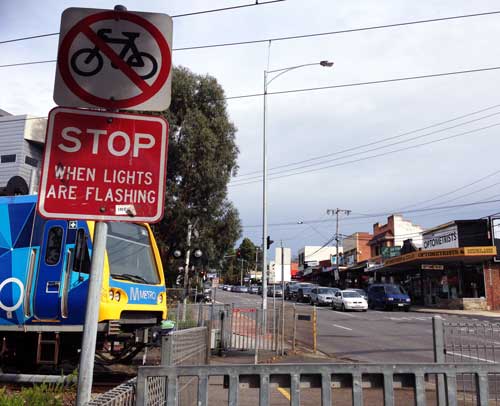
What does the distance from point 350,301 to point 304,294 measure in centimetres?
1121

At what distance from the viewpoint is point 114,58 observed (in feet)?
9.16

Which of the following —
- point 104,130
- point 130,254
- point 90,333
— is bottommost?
point 90,333

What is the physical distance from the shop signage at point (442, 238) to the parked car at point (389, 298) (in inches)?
243

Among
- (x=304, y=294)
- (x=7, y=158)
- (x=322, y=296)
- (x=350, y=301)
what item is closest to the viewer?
(x=7, y=158)

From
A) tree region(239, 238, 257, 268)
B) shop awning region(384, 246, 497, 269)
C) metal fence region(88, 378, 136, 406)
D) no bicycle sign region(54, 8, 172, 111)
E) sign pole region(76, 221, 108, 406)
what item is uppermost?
tree region(239, 238, 257, 268)

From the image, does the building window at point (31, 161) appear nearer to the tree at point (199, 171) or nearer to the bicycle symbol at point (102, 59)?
the tree at point (199, 171)

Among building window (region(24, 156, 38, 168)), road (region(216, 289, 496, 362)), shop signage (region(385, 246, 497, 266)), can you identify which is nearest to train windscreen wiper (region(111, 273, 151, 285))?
road (region(216, 289, 496, 362))

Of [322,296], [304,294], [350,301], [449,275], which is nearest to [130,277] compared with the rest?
[350,301]

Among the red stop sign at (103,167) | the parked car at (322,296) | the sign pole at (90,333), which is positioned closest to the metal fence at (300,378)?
the sign pole at (90,333)

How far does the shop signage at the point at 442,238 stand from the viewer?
35875 mm

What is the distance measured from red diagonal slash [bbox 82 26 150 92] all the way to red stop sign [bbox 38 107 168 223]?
233 mm

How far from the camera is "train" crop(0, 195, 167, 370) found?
23.9 feet

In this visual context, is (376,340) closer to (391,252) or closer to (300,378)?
(300,378)

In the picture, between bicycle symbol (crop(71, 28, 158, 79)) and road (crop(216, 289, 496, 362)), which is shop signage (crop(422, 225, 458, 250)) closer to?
road (crop(216, 289, 496, 362))
